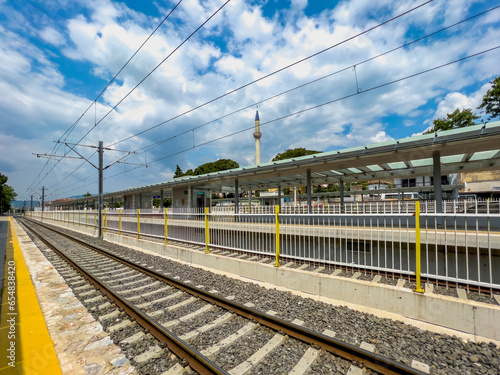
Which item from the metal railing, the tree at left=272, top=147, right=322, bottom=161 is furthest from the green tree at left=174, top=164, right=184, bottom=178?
the metal railing

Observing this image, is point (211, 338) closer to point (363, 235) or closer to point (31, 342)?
point (31, 342)

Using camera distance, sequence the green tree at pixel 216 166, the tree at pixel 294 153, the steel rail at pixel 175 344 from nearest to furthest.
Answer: the steel rail at pixel 175 344 < the tree at pixel 294 153 < the green tree at pixel 216 166

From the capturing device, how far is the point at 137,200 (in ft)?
109

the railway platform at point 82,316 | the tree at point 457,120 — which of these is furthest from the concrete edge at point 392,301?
the tree at point 457,120

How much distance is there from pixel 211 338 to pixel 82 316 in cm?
269

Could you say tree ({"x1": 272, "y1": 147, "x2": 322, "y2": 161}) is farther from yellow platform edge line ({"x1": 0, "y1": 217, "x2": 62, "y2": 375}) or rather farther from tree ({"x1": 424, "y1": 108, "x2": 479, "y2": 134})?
yellow platform edge line ({"x1": 0, "y1": 217, "x2": 62, "y2": 375})

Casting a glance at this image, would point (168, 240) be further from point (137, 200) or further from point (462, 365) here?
point (137, 200)

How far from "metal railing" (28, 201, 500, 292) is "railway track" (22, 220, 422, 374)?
1985 mm

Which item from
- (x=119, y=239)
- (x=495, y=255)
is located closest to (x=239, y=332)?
(x=495, y=255)

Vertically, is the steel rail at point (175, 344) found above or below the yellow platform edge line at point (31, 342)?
above

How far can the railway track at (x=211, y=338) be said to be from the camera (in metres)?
3.04

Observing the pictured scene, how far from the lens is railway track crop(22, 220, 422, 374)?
3.04m

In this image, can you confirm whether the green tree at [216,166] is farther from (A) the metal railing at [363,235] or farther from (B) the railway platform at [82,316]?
(B) the railway platform at [82,316]

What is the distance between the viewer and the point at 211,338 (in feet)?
12.1
